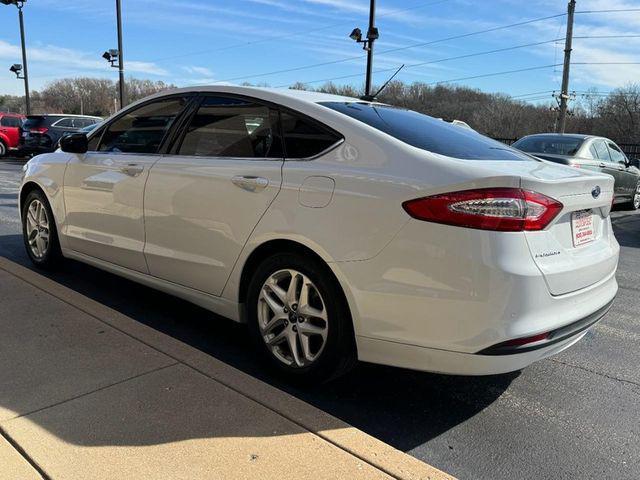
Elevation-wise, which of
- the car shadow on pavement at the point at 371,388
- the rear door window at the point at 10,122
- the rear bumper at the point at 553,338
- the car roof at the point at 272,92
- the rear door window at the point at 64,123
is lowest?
the car shadow on pavement at the point at 371,388

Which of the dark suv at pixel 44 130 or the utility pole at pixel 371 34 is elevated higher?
the utility pole at pixel 371 34

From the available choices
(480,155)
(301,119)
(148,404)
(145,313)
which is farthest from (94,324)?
(480,155)

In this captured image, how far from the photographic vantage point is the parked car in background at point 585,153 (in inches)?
389

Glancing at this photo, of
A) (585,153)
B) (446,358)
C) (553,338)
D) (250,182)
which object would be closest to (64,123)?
(585,153)

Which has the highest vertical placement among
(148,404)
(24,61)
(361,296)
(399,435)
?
(24,61)

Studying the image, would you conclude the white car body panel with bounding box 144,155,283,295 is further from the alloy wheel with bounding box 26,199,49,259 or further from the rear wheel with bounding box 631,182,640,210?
the rear wheel with bounding box 631,182,640,210

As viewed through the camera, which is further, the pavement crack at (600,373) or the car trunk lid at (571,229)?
the pavement crack at (600,373)

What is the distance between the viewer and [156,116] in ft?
13.6

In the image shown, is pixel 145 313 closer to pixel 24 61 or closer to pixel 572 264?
pixel 572 264

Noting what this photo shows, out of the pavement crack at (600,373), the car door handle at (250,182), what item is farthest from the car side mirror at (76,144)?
the pavement crack at (600,373)

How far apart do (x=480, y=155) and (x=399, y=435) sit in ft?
4.98

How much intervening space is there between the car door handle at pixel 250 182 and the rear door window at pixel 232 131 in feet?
0.55

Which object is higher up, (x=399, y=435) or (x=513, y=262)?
(x=513, y=262)

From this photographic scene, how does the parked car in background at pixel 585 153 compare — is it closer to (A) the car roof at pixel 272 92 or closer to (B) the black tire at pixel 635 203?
(B) the black tire at pixel 635 203
